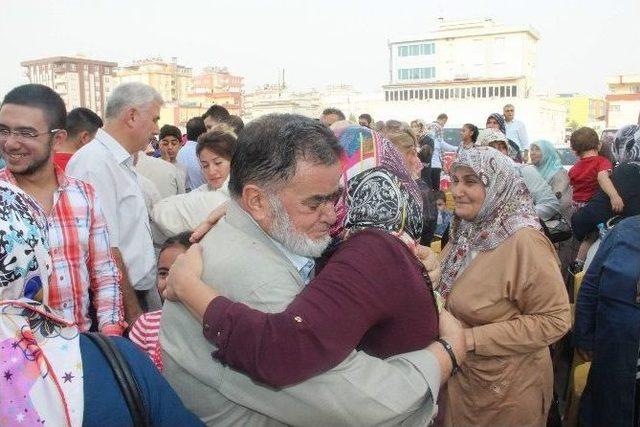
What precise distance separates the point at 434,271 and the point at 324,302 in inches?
24.8

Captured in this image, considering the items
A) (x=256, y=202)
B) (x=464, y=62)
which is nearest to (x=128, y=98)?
(x=256, y=202)

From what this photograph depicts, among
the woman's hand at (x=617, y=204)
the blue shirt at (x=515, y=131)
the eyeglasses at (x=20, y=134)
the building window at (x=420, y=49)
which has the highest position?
the building window at (x=420, y=49)

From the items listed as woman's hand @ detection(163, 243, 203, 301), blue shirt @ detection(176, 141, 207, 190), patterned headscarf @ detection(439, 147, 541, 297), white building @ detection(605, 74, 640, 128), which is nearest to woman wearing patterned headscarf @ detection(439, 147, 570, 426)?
patterned headscarf @ detection(439, 147, 541, 297)

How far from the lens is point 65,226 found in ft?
8.36

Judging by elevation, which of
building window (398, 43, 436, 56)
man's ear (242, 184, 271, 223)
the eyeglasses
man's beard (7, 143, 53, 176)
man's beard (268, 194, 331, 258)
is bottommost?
man's beard (268, 194, 331, 258)

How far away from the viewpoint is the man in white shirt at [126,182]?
318 cm

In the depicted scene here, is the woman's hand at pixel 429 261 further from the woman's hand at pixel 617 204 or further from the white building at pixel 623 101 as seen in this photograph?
the white building at pixel 623 101

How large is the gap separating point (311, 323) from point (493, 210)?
1.77 m

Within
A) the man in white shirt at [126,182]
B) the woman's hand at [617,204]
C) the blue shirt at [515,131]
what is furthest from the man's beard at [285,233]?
the blue shirt at [515,131]

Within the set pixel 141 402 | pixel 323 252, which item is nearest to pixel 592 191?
pixel 323 252

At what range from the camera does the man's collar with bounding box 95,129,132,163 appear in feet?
10.9

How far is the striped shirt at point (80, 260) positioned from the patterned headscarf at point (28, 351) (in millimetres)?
1158

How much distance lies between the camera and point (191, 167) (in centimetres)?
604

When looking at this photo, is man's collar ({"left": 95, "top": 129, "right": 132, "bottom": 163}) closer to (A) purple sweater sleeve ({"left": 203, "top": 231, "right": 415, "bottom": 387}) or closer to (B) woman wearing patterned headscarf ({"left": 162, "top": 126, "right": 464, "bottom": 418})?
(B) woman wearing patterned headscarf ({"left": 162, "top": 126, "right": 464, "bottom": 418})
